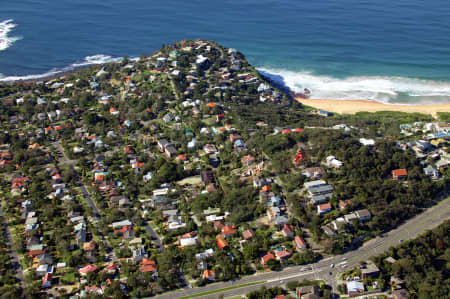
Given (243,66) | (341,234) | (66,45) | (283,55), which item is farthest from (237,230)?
(66,45)

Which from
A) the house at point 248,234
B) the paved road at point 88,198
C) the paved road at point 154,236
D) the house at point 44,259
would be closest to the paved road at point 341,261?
the house at point 248,234

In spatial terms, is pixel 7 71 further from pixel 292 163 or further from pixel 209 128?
pixel 292 163

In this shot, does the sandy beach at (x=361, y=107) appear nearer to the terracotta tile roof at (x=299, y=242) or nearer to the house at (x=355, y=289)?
the terracotta tile roof at (x=299, y=242)

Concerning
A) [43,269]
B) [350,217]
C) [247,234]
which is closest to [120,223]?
[43,269]

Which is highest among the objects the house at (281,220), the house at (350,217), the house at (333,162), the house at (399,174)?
the house at (333,162)

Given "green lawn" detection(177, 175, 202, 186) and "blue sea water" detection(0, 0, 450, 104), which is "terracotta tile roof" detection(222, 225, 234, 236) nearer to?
"green lawn" detection(177, 175, 202, 186)

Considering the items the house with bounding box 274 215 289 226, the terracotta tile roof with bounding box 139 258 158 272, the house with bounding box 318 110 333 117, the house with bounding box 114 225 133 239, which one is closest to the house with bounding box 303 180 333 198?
the house with bounding box 274 215 289 226
